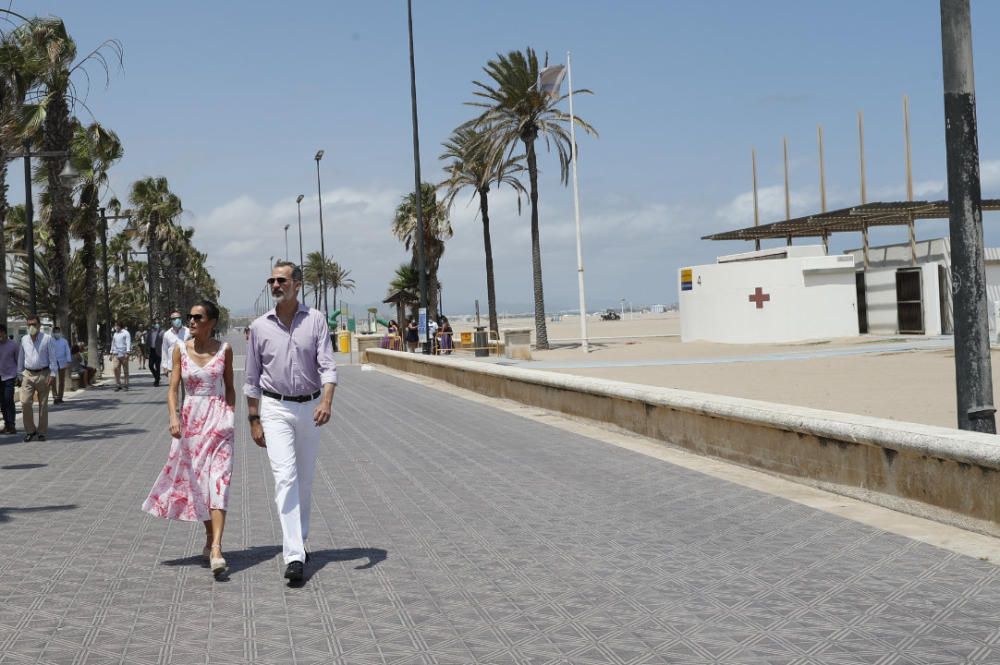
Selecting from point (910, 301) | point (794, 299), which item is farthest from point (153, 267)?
point (910, 301)

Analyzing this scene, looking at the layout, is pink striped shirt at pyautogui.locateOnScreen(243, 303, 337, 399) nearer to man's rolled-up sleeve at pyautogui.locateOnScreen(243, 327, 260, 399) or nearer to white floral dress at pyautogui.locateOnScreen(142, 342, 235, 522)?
man's rolled-up sleeve at pyautogui.locateOnScreen(243, 327, 260, 399)

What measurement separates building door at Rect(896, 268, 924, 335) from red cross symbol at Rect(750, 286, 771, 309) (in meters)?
4.58

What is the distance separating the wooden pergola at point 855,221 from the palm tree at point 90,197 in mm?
24798

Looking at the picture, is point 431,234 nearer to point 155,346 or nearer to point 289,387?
point 155,346

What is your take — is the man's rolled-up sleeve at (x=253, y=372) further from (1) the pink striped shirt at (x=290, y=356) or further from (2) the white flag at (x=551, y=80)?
(2) the white flag at (x=551, y=80)

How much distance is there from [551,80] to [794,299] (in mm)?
12952

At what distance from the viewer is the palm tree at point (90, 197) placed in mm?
→ 33969

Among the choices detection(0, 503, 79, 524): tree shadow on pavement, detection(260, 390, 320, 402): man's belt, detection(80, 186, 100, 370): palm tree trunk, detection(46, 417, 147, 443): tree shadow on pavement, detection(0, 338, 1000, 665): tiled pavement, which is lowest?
detection(0, 338, 1000, 665): tiled pavement

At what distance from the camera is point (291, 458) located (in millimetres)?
6062

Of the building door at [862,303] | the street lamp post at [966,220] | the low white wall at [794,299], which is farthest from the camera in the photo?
the building door at [862,303]

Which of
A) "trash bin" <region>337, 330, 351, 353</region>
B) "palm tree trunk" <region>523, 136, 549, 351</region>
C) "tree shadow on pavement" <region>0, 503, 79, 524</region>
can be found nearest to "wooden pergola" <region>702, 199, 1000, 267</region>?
"palm tree trunk" <region>523, 136, 549, 351</region>

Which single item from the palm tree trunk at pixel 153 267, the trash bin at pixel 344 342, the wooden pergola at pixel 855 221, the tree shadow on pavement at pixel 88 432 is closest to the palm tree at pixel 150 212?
the palm tree trunk at pixel 153 267

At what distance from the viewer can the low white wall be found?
39062 millimetres

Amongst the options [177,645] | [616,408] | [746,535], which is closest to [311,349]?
[177,645]
